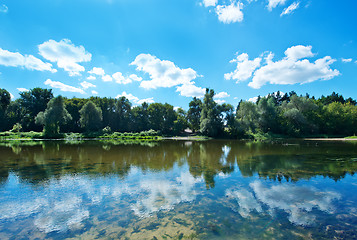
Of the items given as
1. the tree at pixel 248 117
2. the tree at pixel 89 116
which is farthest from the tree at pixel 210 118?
the tree at pixel 89 116

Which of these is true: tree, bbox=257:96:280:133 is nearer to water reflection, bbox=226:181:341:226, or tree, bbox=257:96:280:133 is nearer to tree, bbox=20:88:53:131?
water reflection, bbox=226:181:341:226

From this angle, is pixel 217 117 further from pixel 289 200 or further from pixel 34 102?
pixel 34 102

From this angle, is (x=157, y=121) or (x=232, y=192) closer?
(x=232, y=192)

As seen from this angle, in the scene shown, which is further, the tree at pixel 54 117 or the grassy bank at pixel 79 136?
the tree at pixel 54 117

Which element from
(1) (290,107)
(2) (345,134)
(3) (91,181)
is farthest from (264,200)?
(2) (345,134)

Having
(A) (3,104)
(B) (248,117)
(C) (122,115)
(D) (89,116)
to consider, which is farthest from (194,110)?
(A) (3,104)

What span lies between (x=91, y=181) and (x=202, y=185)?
5819mm

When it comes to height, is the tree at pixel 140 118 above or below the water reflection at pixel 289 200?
above

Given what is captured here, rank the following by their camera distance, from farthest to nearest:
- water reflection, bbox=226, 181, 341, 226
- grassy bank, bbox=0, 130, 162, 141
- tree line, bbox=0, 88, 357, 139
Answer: tree line, bbox=0, 88, 357, 139
grassy bank, bbox=0, 130, 162, 141
water reflection, bbox=226, 181, 341, 226

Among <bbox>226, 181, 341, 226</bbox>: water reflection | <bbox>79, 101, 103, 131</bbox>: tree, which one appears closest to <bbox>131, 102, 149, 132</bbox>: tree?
<bbox>79, 101, 103, 131</bbox>: tree

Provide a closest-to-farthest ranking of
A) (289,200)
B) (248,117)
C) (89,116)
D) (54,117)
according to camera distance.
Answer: (289,200) < (54,117) < (248,117) < (89,116)

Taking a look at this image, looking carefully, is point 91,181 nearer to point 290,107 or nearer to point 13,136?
point 13,136

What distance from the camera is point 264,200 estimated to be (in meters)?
7.02

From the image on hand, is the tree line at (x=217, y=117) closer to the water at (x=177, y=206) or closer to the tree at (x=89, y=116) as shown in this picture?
the tree at (x=89, y=116)
